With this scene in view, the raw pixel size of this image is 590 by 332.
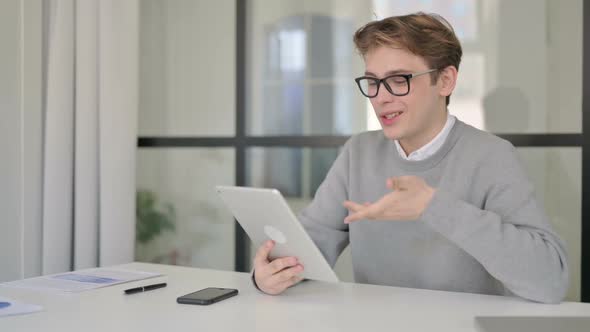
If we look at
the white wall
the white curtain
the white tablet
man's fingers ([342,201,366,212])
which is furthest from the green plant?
man's fingers ([342,201,366,212])

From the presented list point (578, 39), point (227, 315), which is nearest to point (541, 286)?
point (227, 315)

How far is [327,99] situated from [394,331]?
6.36ft

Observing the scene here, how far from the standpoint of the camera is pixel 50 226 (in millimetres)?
3039

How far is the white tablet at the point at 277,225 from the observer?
137 cm

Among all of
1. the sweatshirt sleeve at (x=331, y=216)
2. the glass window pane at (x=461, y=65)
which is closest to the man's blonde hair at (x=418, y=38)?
the sweatshirt sleeve at (x=331, y=216)

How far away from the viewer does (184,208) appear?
10.9 feet

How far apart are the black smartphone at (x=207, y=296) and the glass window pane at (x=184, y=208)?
1712mm

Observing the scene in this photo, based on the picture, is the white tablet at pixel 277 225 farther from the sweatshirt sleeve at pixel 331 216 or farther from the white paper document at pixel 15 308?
the white paper document at pixel 15 308

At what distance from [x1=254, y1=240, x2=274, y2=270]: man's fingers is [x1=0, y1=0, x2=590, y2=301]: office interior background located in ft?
4.71

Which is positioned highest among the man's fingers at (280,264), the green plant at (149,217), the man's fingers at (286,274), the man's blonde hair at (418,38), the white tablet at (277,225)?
the man's blonde hair at (418,38)


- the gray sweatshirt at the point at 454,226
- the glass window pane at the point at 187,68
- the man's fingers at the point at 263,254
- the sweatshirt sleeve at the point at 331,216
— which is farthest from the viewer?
the glass window pane at the point at 187,68

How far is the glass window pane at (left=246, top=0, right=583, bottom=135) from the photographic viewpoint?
2.67 metres

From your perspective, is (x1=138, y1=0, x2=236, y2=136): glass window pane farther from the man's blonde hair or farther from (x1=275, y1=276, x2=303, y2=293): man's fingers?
(x1=275, y1=276, x2=303, y2=293): man's fingers

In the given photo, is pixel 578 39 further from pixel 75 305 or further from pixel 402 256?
pixel 75 305
